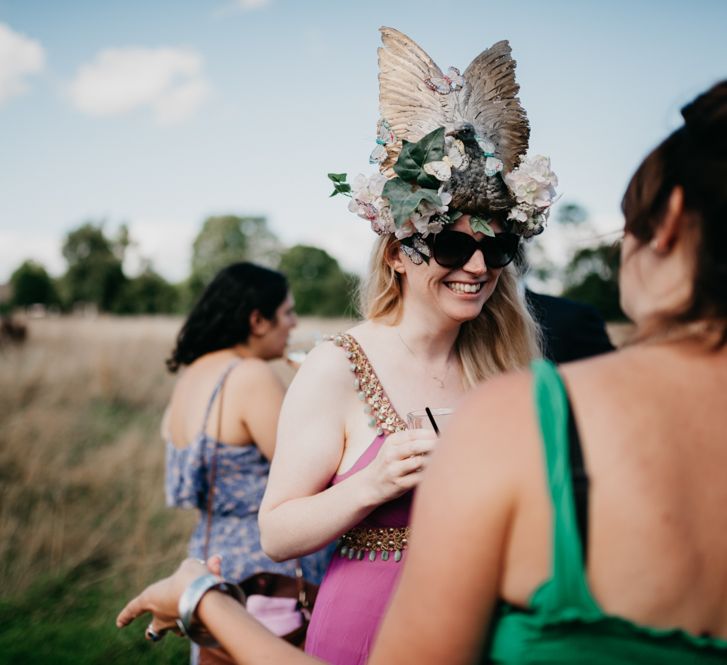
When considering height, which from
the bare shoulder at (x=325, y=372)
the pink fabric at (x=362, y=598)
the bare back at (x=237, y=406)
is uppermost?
the bare shoulder at (x=325, y=372)

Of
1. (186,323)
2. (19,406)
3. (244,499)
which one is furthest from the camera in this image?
(19,406)

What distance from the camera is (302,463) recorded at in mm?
2029

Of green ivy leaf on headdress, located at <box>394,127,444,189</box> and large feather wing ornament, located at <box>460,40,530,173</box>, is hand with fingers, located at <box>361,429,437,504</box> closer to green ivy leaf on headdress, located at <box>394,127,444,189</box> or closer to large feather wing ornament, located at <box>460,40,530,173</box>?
green ivy leaf on headdress, located at <box>394,127,444,189</box>

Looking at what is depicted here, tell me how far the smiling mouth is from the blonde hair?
27 centimetres

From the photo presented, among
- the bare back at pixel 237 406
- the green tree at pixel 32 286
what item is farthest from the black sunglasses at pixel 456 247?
the green tree at pixel 32 286

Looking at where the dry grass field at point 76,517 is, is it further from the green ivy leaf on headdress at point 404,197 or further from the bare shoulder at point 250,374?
the green ivy leaf on headdress at point 404,197

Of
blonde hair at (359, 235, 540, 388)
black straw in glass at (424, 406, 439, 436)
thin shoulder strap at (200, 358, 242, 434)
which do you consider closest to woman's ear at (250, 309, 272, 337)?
thin shoulder strap at (200, 358, 242, 434)

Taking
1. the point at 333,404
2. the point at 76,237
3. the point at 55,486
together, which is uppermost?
the point at 76,237

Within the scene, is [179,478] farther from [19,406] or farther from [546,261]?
[546,261]

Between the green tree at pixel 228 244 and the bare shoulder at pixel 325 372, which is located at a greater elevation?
the green tree at pixel 228 244

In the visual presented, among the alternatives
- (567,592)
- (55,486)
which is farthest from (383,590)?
(55,486)

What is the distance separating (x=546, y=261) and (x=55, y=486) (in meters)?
13.0

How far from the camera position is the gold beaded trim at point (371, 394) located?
6.91 feet

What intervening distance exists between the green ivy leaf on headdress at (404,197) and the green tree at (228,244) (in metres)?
61.7
